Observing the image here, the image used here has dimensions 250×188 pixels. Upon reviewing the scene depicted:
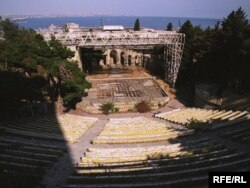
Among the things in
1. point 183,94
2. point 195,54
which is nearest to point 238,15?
point 195,54

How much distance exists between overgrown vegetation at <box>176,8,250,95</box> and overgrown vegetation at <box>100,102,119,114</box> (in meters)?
15.7

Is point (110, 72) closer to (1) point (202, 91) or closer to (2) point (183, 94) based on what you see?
(2) point (183, 94)

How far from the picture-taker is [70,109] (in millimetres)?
49469

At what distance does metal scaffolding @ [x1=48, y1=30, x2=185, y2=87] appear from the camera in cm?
5834

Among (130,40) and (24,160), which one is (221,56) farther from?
(24,160)

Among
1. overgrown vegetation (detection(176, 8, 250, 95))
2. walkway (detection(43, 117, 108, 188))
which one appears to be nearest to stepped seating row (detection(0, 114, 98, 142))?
walkway (detection(43, 117, 108, 188))

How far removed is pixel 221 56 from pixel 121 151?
96.1 feet

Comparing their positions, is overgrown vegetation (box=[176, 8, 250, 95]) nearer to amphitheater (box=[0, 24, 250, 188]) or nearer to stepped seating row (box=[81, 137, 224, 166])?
amphitheater (box=[0, 24, 250, 188])

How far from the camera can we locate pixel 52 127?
3562 centimetres

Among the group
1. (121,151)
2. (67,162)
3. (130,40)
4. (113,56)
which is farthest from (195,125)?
(113,56)

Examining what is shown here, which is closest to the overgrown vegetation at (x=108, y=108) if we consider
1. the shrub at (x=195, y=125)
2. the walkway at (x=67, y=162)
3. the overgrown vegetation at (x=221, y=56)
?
the walkway at (x=67, y=162)

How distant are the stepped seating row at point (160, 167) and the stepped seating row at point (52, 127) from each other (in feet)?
20.5

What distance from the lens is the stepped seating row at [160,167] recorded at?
20344 mm

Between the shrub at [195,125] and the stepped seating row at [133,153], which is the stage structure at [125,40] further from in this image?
the stepped seating row at [133,153]
